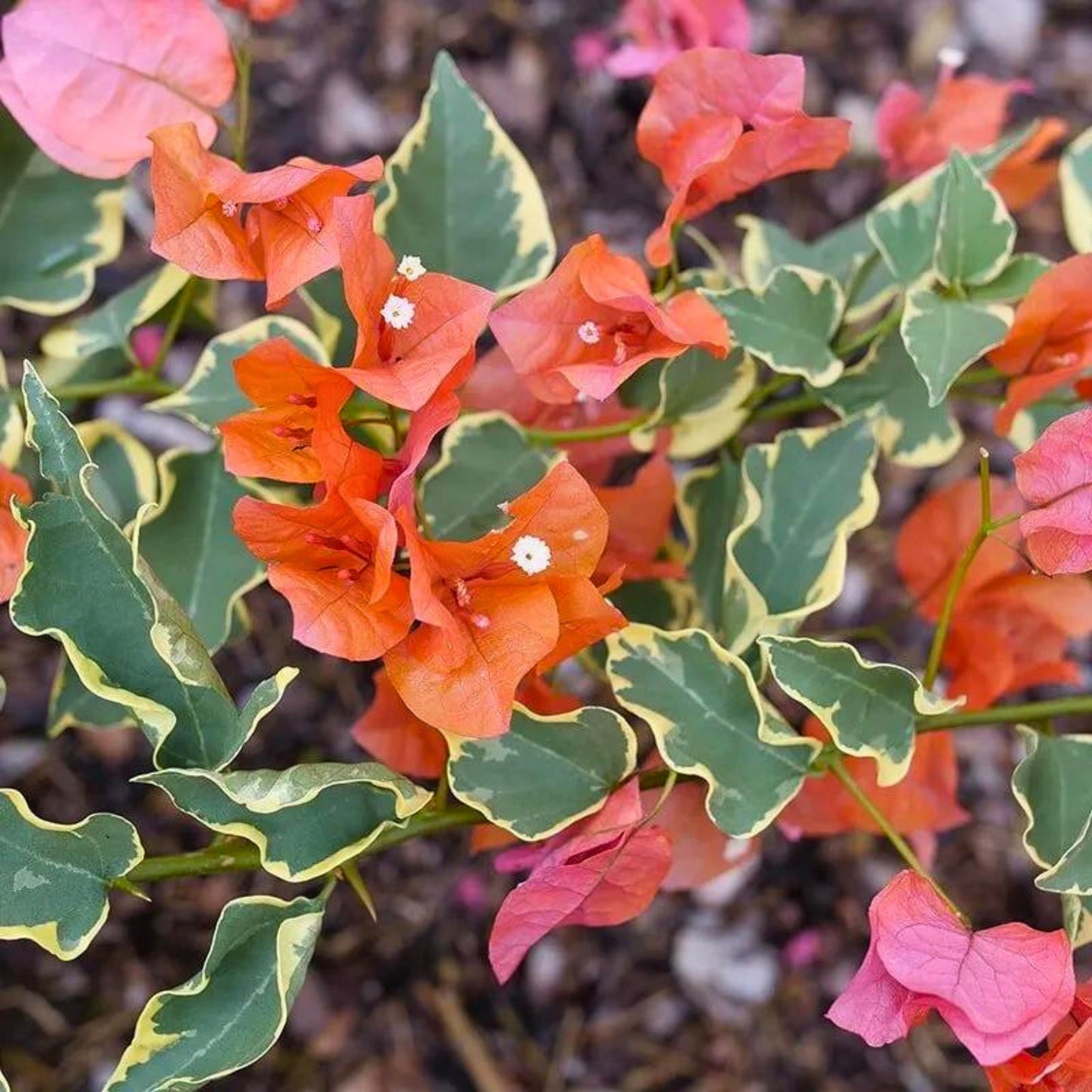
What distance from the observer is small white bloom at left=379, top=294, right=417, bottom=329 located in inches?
27.7

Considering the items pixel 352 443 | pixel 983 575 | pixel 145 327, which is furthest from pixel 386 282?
pixel 145 327

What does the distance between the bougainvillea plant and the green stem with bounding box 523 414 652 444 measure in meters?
0.02

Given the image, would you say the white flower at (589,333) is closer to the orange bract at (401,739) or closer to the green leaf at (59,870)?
the orange bract at (401,739)

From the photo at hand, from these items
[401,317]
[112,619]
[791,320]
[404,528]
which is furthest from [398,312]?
[791,320]

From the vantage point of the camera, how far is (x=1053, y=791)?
0.86m

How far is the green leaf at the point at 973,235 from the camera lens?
90 centimetres

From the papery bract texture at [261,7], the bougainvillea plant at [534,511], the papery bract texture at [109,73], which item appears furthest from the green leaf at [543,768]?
the papery bract texture at [261,7]

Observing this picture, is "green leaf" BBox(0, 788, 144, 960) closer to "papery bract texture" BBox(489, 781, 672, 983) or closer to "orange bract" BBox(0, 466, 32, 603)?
"orange bract" BBox(0, 466, 32, 603)

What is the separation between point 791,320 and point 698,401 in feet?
0.30

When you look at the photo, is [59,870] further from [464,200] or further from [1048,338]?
[1048,338]

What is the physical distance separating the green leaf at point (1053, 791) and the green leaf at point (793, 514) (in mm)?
178

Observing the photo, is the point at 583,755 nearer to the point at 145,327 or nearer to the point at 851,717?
the point at 851,717

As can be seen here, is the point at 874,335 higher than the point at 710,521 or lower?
higher

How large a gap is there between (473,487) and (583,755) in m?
0.22
